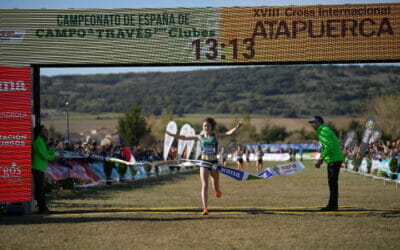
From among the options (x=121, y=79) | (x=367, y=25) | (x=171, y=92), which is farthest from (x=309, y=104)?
(x=367, y=25)

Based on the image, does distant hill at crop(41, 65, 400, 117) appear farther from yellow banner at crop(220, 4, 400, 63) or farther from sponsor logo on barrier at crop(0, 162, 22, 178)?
sponsor logo on barrier at crop(0, 162, 22, 178)

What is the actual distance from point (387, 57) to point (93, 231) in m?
7.86

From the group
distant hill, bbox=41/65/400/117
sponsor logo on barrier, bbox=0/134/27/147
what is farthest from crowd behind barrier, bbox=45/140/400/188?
distant hill, bbox=41/65/400/117

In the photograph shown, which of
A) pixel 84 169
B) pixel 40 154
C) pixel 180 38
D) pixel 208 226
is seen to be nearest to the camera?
pixel 208 226

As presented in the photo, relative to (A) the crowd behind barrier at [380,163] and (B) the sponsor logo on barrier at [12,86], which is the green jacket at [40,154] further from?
(A) the crowd behind barrier at [380,163]

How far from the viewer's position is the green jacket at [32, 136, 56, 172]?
11570 mm

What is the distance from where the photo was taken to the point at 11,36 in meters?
11.7

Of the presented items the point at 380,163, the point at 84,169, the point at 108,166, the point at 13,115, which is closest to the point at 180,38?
the point at 13,115

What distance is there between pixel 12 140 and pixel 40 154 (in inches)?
28.9

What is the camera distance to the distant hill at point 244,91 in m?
120

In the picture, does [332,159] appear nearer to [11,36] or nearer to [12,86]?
[12,86]

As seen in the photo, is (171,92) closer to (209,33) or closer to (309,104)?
(309,104)

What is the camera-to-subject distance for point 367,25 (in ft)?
38.1

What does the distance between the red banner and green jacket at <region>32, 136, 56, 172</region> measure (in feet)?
0.81
